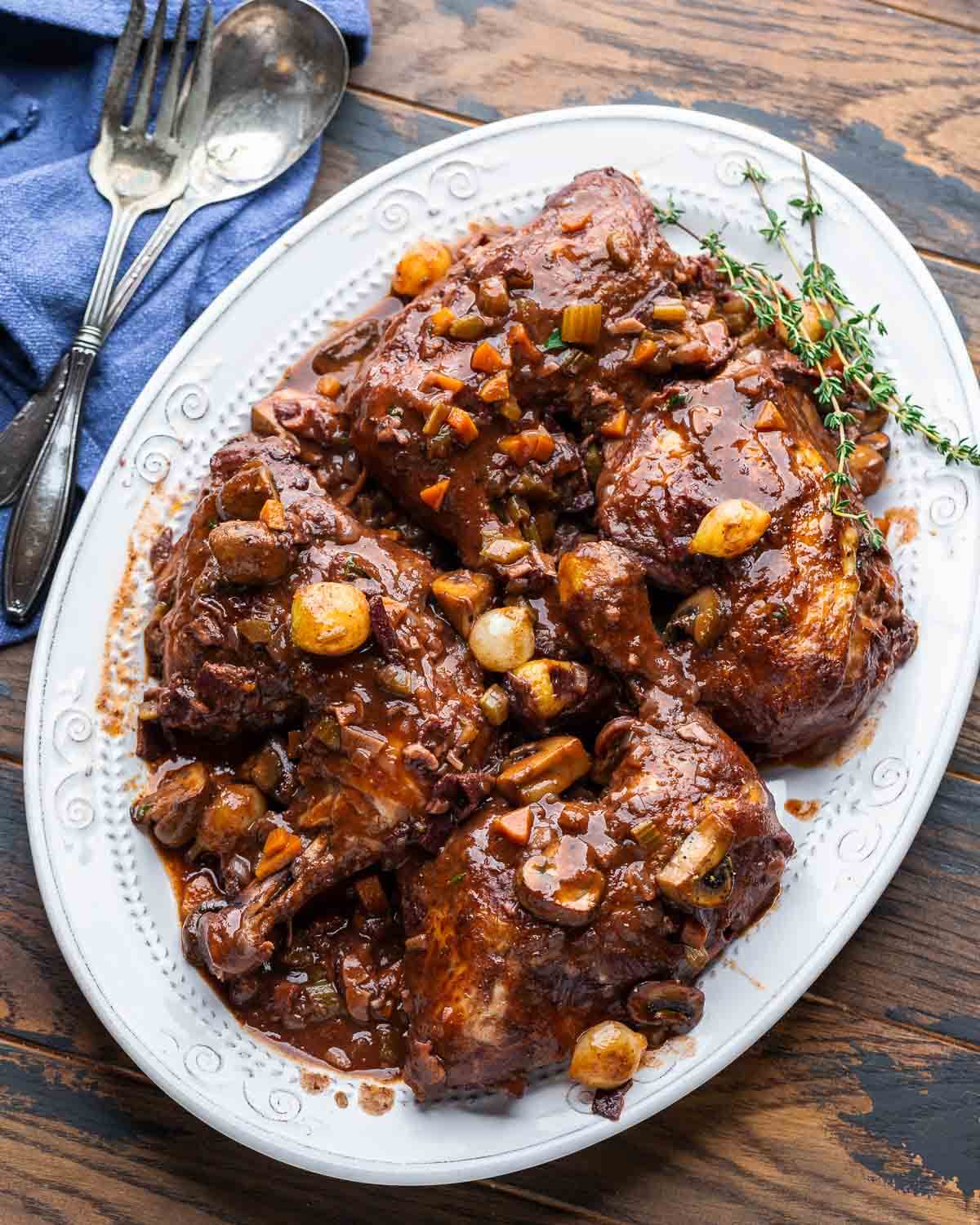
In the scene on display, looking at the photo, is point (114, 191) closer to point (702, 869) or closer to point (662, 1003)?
point (702, 869)

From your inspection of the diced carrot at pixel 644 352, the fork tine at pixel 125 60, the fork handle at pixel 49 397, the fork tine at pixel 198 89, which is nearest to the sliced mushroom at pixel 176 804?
the fork handle at pixel 49 397

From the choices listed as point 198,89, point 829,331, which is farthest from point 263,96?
point 829,331

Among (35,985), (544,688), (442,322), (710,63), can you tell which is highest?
(710,63)

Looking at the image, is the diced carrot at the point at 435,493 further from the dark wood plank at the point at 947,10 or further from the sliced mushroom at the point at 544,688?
the dark wood plank at the point at 947,10

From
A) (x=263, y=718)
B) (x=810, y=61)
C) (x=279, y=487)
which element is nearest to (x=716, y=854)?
(x=263, y=718)

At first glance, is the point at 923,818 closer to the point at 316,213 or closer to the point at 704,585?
the point at 704,585
